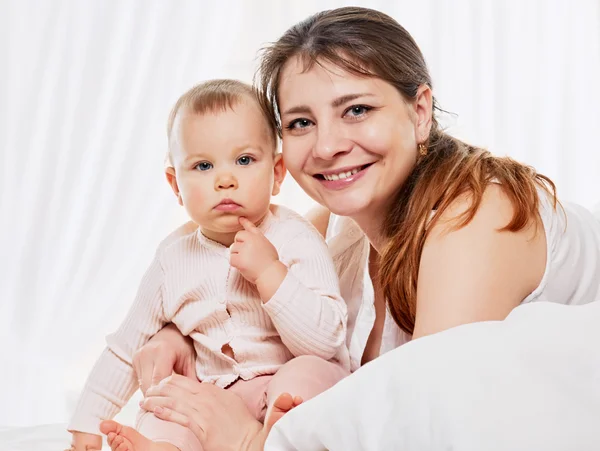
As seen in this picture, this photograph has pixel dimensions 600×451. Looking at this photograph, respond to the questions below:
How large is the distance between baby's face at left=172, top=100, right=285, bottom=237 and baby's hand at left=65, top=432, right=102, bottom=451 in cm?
43

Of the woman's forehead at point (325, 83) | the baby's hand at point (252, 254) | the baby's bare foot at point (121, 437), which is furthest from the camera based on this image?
the woman's forehead at point (325, 83)

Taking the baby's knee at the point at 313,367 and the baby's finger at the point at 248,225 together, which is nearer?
the baby's knee at the point at 313,367

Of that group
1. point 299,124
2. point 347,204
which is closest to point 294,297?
point 347,204

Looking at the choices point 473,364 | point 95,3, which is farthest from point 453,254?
point 95,3

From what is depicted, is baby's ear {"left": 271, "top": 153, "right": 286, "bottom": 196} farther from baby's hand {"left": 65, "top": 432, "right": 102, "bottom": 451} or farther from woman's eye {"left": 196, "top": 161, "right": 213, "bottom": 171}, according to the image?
baby's hand {"left": 65, "top": 432, "right": 102, "bottom": 451}

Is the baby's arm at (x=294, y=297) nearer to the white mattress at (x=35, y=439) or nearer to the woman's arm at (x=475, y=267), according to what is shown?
the woman's arm at (x=475, y=267)

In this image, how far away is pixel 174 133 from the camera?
155 centimetres

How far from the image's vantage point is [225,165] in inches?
58.7

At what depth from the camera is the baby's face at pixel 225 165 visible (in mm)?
1481

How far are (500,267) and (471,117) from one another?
2.06 meters

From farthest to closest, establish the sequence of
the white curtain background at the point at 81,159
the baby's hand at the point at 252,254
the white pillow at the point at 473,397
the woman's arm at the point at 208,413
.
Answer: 1. the white curtain background at the point at 81,159
2. the baby's hand at the point at 252,254
3. the woman's arm at the point at 208,413
4. the white pillow at the point at 473,397

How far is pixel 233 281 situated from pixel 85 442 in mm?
387

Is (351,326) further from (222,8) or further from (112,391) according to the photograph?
(222,8)

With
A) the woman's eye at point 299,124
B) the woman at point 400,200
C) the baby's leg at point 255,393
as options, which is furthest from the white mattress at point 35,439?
the woman's eye at point 299,124
